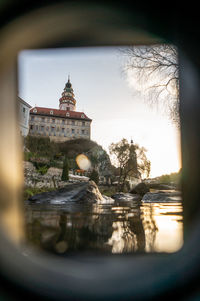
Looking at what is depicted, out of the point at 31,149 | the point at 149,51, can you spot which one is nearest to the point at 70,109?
the point at 31,149

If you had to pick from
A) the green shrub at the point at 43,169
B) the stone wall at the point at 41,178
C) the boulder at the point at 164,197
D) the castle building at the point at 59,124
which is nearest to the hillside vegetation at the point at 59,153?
the green shrub at the point at 43,169

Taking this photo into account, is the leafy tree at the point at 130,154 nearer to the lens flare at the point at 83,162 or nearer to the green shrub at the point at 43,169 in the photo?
the green shrub at the point at 43,169

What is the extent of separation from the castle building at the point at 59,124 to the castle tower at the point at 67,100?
2.71m

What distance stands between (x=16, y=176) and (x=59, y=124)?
199 ft

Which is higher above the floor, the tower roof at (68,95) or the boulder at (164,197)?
the tower roof at (68,95)

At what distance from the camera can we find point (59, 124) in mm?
60031

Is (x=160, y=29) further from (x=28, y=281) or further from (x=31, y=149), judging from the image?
(x=31, y=149)

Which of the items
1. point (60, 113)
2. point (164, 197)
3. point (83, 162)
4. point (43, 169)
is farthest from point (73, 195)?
point (60, 113)

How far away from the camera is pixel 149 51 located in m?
2.99

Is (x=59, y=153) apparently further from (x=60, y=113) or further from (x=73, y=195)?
(x=73, y=195)

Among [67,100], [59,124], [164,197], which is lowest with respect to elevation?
[164,197]

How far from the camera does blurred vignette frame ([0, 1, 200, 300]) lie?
0.66m

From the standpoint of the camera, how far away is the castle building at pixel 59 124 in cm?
5772

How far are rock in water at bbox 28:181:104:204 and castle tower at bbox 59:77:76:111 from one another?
65429 mm
